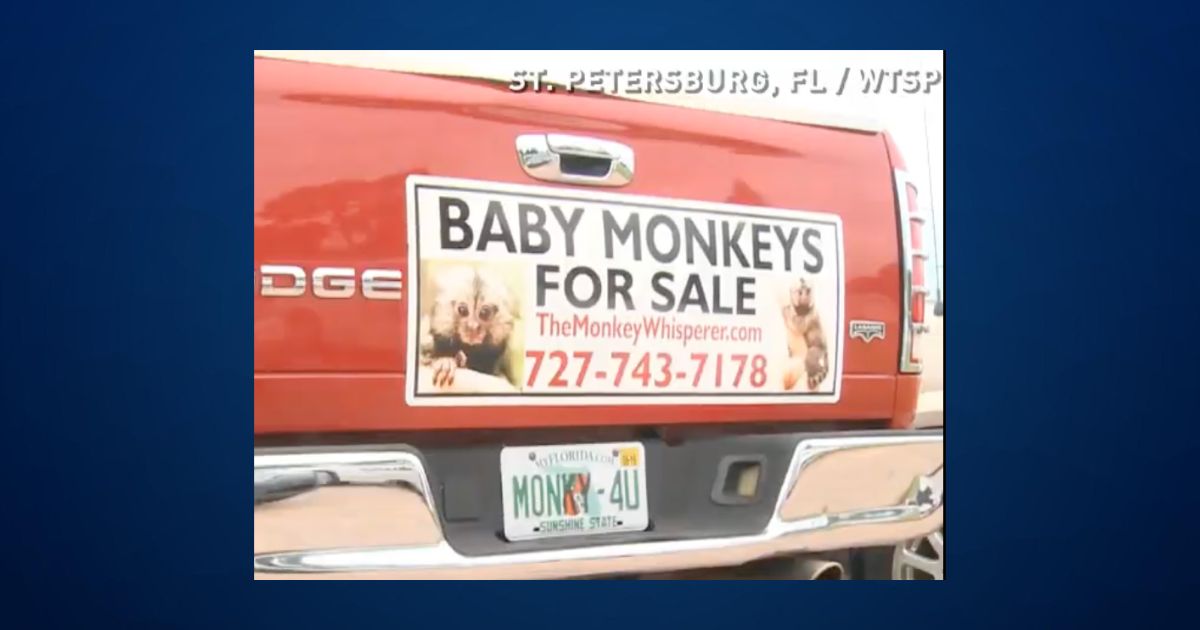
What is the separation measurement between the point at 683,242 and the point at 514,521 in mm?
858

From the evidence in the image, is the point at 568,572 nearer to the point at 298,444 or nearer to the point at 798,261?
the point at 298,444

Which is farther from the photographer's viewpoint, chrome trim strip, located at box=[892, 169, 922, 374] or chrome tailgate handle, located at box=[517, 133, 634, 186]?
chrome trim strip, located at box=[892, 169, 922, 374]

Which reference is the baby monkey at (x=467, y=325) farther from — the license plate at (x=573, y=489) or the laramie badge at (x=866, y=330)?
the laramie badge at (x=866, y=330)

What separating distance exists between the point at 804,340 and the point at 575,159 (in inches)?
32.4

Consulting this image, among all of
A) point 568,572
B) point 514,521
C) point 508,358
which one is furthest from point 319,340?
Answer: point 568,572

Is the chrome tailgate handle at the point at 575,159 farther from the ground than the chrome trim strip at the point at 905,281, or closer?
farther from the ground

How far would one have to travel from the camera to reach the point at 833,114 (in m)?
3.24

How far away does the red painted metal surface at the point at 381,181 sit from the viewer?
2.60 metres

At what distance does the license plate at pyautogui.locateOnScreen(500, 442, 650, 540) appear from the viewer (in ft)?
9.17

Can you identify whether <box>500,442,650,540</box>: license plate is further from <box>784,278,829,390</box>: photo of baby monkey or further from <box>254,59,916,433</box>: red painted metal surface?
<box>784,278,829,390</box>: photo of baby monkey

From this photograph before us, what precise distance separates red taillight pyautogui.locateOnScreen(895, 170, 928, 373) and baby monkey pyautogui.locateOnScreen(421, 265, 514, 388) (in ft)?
3.84

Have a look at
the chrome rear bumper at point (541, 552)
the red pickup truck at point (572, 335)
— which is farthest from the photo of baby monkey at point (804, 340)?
the chrome rear bumper at point (541, 552)

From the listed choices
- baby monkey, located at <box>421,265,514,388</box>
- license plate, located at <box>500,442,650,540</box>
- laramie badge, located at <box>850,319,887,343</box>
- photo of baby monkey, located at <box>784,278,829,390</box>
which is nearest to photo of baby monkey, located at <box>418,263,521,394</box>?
baby monkey, located at <box>421,265,514,388</box>

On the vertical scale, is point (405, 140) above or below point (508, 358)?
above
